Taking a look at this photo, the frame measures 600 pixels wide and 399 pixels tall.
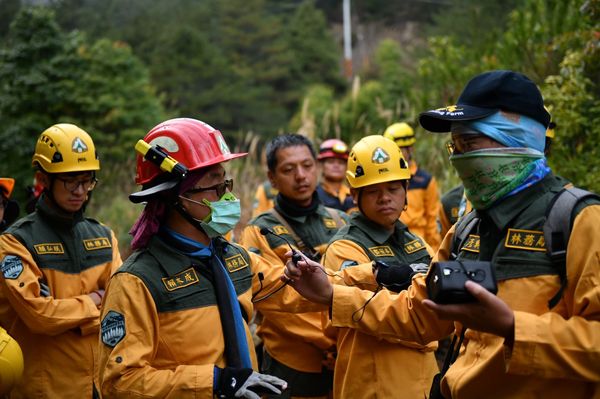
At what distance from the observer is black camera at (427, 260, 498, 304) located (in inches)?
107

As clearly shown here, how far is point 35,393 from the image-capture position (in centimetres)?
518

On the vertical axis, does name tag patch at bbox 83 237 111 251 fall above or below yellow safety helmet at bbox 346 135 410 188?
below

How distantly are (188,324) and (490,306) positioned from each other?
5.29 ft

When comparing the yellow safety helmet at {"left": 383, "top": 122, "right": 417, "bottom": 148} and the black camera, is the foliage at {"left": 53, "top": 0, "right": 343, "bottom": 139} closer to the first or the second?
the yellow safety helmet at {"left": 383, "top": 122, "right": 417, "bottom": 148}

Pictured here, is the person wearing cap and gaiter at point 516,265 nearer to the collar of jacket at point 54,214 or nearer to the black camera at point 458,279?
the black camera at point 458,279

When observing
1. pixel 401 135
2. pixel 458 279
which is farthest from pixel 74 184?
pixel 401 135

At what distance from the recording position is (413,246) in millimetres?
5277

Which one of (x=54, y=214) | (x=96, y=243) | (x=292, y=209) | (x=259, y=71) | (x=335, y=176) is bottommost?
(x=259, y=71)

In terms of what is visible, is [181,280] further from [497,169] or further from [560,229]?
[560,229]

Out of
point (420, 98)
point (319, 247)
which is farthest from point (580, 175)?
point (420, 98)

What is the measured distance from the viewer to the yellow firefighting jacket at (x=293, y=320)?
568 centimetres

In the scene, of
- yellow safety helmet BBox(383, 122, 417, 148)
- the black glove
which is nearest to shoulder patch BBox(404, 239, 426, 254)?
the black glove

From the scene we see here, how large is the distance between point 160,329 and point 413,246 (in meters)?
2.25

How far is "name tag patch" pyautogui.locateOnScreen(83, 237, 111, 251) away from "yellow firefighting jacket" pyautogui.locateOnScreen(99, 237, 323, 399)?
1.88 metres
